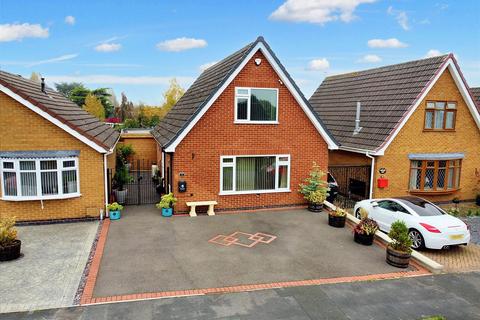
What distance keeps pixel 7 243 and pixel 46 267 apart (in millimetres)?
1493

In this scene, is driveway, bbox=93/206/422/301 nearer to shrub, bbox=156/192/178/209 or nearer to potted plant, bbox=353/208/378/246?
potted plant, bbox=353/208/378/246

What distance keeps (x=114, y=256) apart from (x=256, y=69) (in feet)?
29.6

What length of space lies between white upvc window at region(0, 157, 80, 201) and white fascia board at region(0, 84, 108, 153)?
0.86 metres

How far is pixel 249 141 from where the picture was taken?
50.7ft

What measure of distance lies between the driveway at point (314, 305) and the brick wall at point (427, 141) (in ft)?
28.7

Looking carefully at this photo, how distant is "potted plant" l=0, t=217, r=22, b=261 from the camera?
1005 cm

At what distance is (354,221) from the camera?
13844 mm

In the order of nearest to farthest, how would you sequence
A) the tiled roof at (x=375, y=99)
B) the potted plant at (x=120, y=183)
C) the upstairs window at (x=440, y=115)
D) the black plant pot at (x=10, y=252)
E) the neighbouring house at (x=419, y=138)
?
the black plant pot at (x=10, y=252) → the potted plant at (x=120, y=183) → the neighbouring house at (x=419, y=138) → the tiled roof at (x=375, y=99) → the upstairs window at (x=440, y=115)

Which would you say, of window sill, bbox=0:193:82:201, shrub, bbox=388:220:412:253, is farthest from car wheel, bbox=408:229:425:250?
window sill, bbox=0:193:82:201

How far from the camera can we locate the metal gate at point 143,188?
56.7 feet

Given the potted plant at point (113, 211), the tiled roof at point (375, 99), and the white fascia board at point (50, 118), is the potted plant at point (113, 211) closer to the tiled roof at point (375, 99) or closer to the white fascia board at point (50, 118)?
the white fascia board at point (50, 118)

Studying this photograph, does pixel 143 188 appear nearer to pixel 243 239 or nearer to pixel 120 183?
pixel 120 183

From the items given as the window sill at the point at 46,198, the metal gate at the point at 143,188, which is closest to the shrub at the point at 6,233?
the window sill at the point at 46,198

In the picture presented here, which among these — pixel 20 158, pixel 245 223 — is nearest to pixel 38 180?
pixel 20 158
